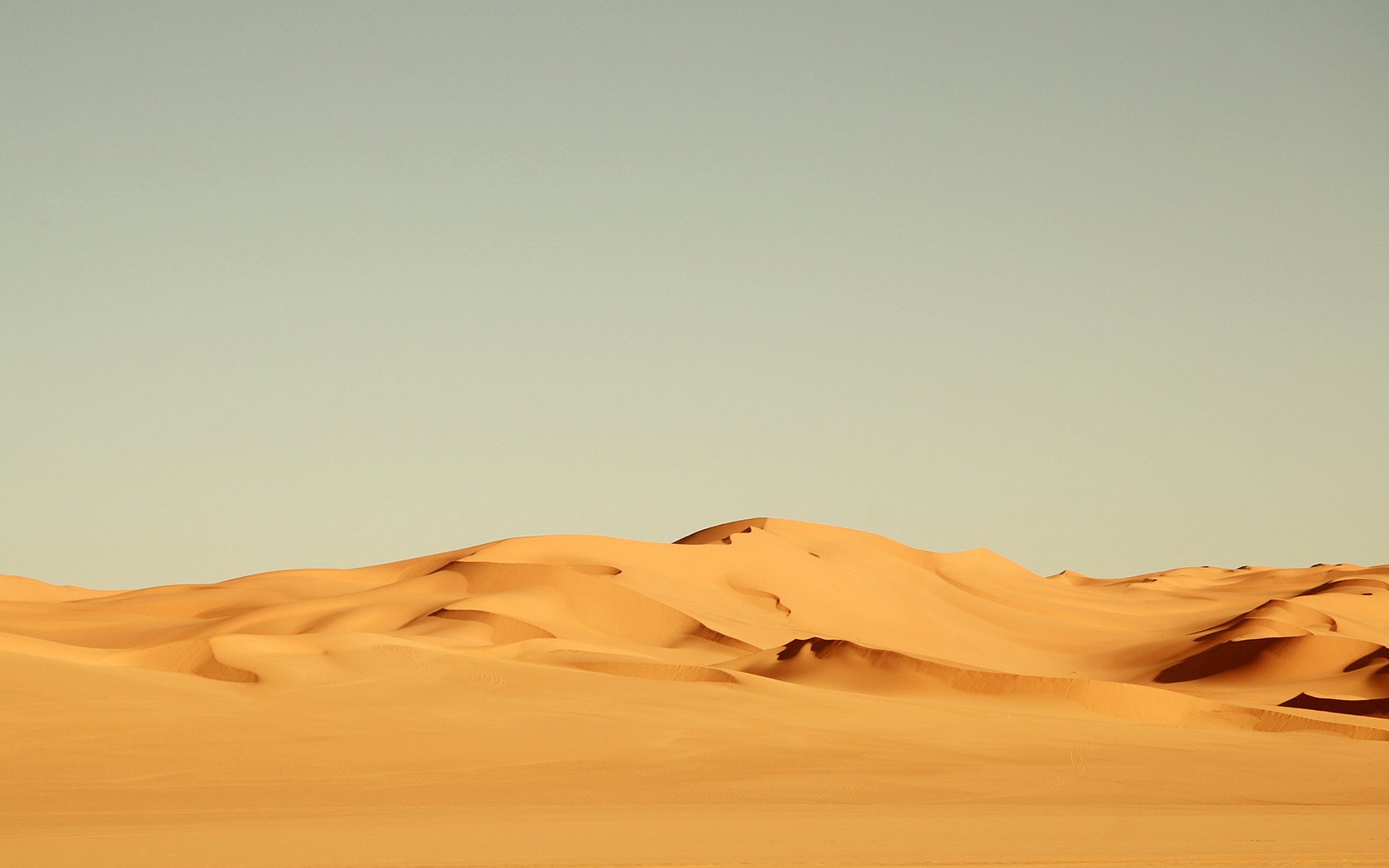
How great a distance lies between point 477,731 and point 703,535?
50024 millimetres

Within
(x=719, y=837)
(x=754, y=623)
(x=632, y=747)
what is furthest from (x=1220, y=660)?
(x=719, y=837)

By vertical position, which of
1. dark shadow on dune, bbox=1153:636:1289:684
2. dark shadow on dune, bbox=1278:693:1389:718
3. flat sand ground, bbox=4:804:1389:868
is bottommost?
flat sand ground, bbox=4:804:1389:868

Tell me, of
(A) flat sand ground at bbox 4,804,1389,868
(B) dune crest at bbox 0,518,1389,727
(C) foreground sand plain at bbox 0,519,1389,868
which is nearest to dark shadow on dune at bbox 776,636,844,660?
(B) dune crest at bbox 0,518,1389,727

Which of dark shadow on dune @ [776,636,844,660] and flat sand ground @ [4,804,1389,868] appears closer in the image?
flat sand ground @ [4,804,1389,868]

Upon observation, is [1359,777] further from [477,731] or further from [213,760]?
[213,760]

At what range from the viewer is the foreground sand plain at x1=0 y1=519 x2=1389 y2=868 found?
14336mm

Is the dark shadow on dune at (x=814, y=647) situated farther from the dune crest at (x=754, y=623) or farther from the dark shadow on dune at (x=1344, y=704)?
the dark shadow on dune at (x=1344, y=704)

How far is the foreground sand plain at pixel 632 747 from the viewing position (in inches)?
564

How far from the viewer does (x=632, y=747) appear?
893 inches

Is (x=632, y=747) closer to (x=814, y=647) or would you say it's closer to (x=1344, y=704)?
(x=814, y=647)

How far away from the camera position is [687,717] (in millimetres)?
25500

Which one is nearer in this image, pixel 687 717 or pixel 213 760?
pixel 213 760

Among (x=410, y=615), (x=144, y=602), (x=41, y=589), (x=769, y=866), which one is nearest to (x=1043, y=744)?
(x=769, y=866)

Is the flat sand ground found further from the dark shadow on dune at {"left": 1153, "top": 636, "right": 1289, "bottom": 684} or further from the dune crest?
the dark shadow on dune at {"left": 1153, "top": 636, "right": 1289, "bottom": 684}
